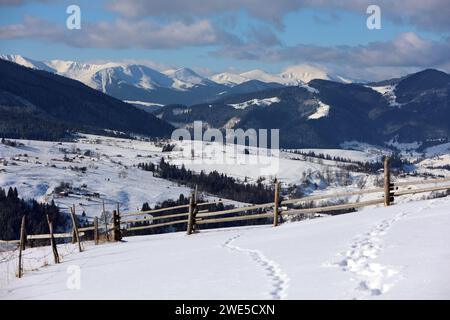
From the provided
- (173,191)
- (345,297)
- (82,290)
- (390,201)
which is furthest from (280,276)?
(173,191)

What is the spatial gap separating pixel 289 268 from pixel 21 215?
13293cm

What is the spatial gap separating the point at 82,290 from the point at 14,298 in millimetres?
1869

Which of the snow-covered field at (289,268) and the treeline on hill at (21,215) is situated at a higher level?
the snow-covered field at (289,268)

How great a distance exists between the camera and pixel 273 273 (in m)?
14.0

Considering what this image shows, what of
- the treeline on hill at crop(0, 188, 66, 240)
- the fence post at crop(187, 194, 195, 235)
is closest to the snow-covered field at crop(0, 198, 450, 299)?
the fence post at crop(187, 194, 195, 235)

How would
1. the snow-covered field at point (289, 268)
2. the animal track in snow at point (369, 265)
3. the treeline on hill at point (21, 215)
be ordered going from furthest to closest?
1. the treeline on hill at point (21, 215)
2. the snow-covered field at point (289, 268)
3. the animal track in snow at point (369, 265)

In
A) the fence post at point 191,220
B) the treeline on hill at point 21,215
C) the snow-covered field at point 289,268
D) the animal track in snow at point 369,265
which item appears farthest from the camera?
the treeline on hill at point 21,215

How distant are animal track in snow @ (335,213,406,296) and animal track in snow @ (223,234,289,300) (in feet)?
4.30

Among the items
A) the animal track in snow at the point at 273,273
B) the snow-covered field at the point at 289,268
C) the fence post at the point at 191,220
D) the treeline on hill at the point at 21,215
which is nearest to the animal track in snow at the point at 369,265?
the snow-covered field at the point at 289,268

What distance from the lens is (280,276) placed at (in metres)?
13.6

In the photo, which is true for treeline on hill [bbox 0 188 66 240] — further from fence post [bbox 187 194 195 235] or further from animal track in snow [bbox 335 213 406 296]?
animal track in snow [bbox 335 213 406 296]

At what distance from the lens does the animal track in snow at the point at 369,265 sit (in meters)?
11.7

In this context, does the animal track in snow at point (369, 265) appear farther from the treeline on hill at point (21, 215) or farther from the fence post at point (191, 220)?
the treeline on hill at point (21, 215)
